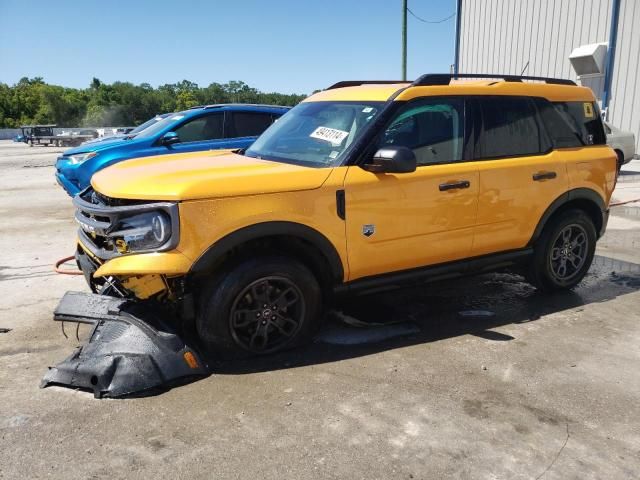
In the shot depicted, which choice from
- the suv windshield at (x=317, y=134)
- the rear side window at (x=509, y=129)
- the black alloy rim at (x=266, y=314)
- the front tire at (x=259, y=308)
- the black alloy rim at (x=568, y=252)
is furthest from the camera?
the black alloy rim at (x=568, y=252)

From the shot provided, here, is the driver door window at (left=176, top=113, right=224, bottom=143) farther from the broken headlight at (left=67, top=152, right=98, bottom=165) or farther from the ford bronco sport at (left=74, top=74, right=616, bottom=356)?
the ford bronco sport at (left=74, top=74, right=616, bottom=356)

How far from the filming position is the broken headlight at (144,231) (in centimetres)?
323

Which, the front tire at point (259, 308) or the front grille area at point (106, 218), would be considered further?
the front tire at point (259, 308)

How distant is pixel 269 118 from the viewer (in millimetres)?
8562

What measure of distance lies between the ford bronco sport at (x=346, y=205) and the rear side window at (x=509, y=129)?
0.01 meters

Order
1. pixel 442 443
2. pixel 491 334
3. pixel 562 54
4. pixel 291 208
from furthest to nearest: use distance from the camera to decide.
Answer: pixel 562 54 < pixel 491 334 < pixel 291 208 < pixel 442 443

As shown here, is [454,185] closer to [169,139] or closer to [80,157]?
[169,139]

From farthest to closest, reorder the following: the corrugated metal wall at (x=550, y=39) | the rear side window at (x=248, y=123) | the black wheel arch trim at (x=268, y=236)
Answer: the corrugated metal wall at (x=550, y=39) → the rear side window at (x=248, y=123) → the black wheel arch trim at (x=268, y=236)

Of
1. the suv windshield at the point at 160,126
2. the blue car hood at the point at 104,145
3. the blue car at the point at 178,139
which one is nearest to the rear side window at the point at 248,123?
the blue car at the point at 178,139

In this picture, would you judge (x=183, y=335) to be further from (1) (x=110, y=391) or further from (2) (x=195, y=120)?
(2) (x=195, y=120)

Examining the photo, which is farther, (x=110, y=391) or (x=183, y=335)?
(x=183, y=335)

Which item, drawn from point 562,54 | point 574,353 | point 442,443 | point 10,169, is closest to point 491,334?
point 574,353

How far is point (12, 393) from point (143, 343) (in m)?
0.85

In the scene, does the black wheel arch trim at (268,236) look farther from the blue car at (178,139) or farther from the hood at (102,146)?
the hood at (102,146)
